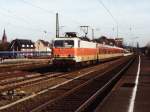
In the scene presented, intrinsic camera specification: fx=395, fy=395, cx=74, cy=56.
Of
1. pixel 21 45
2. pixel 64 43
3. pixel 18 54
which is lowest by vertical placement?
pixel 18 54

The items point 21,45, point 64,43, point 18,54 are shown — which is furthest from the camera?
point 21,45

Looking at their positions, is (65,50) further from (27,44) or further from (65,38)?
(27,44)

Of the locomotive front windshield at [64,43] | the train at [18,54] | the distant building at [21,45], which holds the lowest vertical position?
the train at [18,54]

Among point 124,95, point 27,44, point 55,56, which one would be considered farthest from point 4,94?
point 27,44

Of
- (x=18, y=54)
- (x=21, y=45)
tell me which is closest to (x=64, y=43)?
(x=18, y=54)

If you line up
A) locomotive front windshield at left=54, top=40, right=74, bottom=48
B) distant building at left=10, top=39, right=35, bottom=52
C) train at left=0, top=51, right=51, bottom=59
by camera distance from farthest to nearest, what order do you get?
1. distant building at left=10, top=39, right=35, bottom=52
2. train at left=0, top=51, right=51, bottom=59
3. locomotive front windshield at left=54, top=40, right=74, bottom=48

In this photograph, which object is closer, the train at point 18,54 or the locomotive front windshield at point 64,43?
the locomotive front windshield at point 64,43

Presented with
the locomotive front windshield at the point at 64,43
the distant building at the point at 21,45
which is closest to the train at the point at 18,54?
the distant building at the point at 21,45

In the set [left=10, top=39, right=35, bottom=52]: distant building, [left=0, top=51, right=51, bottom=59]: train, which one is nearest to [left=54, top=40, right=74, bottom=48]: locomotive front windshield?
[left=0, top=51, right=51, bottom=59]: train

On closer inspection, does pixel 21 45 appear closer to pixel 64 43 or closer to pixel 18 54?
pixel 18 54

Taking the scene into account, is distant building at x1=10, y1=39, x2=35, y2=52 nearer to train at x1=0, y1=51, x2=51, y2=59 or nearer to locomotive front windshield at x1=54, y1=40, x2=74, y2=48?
train at x1=0, y1=51, x2=51, y2=59

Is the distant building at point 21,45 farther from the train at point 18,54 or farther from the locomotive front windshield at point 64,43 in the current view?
the locomotive front windshield at point 64,43

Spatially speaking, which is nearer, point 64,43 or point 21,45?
point 64,43

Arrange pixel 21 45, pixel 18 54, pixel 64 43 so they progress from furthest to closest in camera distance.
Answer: pixel 21 45 < pixel 18 54 < pixel 64 43
